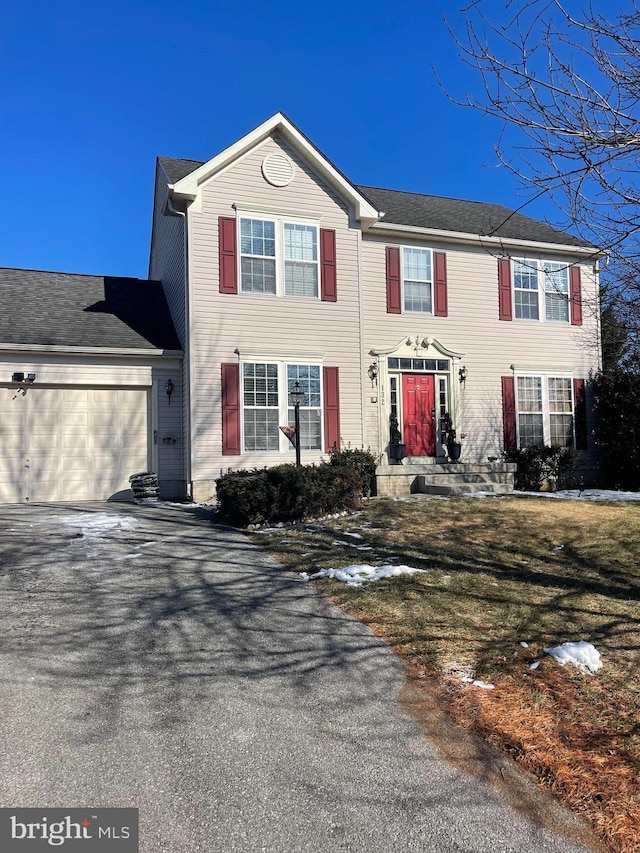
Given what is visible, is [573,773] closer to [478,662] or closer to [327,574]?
[478,662]

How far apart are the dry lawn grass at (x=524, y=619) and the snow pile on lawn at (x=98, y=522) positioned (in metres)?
2.17

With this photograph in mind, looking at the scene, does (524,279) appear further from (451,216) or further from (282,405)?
(282,405)

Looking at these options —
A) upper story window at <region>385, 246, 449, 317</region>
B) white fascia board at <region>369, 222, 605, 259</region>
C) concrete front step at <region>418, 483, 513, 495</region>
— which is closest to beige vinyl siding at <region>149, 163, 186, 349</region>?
white fascia board at <region>369, 222, 605, 259</region>

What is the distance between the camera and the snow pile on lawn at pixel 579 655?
12.9 feet

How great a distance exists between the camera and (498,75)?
403 centimetres

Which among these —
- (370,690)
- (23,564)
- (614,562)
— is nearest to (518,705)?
(370,690)

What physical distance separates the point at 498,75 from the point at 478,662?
3848mm

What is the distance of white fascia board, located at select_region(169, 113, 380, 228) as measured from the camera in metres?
11.9

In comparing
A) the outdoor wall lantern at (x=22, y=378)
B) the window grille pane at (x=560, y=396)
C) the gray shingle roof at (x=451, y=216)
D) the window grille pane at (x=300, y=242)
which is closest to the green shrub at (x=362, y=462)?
the window grille pane at (x=300, y=242)

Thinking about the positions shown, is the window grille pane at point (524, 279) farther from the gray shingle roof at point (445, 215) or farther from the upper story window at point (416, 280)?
the upper story window at point (416, 280)

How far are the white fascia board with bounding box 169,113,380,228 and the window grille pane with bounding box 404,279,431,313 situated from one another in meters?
1.74

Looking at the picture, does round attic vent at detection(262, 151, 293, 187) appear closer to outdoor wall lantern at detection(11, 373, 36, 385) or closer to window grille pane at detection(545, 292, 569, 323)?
outdoor wall lantern at detection(11, 373, 36, 385)

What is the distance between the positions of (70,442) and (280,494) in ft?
18.0

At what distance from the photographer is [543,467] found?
567 inches
